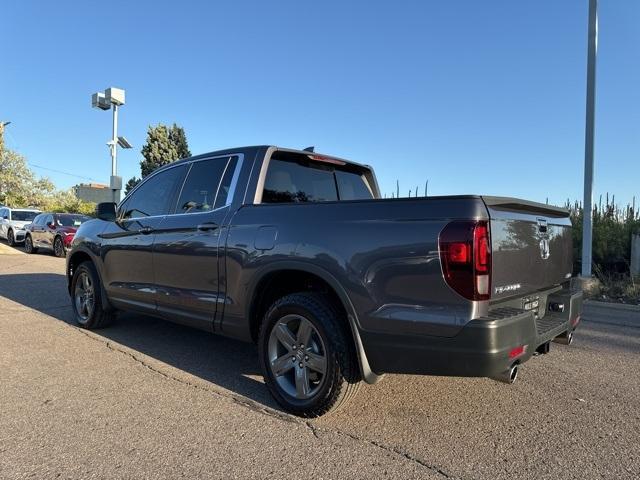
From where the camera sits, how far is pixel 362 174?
16.6ft

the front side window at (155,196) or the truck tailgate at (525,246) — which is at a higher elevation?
the front side window at (155,196)

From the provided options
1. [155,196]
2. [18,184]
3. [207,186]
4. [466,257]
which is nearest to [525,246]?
[466,257]

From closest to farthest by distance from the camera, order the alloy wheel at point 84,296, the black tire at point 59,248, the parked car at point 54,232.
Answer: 1. the alloy wheel at point 84,296
2. the parked car at point 54,232
3. the black tire at point 59,248

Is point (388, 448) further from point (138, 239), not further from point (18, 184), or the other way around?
point (18, 184)

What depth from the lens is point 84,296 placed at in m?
5.93

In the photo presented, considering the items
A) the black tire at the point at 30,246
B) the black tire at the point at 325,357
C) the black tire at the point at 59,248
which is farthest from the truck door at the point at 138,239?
the black tire at the point at 30,246

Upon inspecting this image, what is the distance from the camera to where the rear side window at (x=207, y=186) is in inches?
163

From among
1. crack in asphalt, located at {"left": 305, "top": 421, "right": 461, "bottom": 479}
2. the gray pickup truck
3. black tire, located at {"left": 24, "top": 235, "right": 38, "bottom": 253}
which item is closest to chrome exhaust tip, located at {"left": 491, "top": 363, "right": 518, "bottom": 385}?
the gray pickup truck

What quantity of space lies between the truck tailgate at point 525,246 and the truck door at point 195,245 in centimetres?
212

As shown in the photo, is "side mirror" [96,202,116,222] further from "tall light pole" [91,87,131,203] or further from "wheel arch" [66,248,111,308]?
"tall light pole" [91,87,131,203]

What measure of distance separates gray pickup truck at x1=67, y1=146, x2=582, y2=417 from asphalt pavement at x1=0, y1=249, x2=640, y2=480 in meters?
0.41

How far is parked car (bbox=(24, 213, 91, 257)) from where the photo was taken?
50.9 ft

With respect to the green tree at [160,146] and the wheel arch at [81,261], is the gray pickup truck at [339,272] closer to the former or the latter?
the wheel arch at [81,261]

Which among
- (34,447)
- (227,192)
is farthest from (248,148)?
(34,447)
